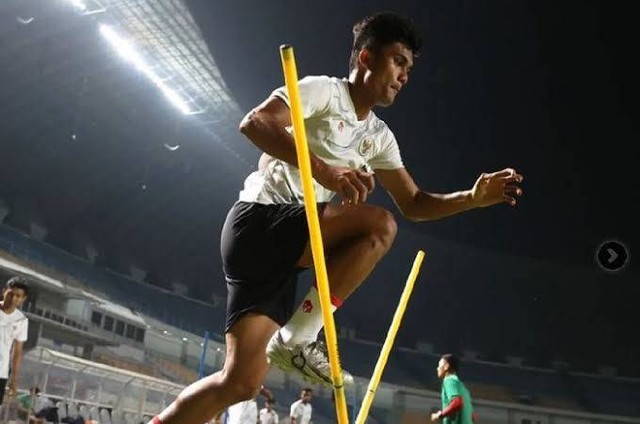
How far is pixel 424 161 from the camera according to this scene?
24109 millimetres

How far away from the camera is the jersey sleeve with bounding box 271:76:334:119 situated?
1.88m

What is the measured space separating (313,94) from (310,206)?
585 millimetres

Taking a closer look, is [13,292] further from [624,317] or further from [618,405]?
[624,317]

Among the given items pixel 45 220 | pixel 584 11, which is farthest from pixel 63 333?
pixel 584 11

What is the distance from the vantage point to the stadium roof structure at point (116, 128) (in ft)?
58.7

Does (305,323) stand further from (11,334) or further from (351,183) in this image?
(11,334)

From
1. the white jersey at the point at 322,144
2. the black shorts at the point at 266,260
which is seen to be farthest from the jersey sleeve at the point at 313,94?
the black shorts at the point at 266,260

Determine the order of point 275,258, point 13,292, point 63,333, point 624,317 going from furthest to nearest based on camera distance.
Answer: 1. point 624,317
2. point 63,333
3. point 13,292
4. point 275,258

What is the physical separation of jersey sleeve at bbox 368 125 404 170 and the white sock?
1.94ft

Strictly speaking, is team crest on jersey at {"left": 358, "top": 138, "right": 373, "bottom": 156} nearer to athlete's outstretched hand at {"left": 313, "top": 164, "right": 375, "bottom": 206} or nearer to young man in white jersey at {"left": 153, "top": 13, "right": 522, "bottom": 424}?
young man in white jersey at {"left": 153, "top": 13, "right": 522, "bottom": 424}

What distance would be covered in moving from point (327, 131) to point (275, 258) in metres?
0.41

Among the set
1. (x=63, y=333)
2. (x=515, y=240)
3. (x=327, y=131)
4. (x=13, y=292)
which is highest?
(x=515, y=240)

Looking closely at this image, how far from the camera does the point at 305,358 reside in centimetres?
179

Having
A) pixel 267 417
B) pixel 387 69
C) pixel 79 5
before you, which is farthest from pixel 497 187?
pixel 79 5
